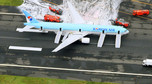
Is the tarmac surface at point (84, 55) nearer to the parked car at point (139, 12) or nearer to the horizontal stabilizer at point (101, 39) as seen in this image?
the horizontal stabilizer at point (101, 39)

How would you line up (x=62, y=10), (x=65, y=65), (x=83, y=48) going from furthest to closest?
(x=62, y=10) < (x=83, y=48) < (x=65, y=65)

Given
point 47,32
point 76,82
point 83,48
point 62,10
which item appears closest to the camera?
point 76,82

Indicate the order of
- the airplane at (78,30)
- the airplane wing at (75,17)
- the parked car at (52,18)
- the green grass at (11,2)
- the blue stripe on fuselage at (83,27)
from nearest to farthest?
the airplane at (78,30)
the blue stripe on fuselage at (83,27)
the airplane wing at (75,17)
the parked car at (52,18)
the green grass at (11,2)

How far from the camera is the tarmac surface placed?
4700 cm

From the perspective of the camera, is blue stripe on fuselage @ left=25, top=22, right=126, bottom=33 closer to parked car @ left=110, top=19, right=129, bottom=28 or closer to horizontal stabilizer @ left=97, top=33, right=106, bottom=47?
horizontal stabilizer @ left=97, top=33, right=106, bottom=47

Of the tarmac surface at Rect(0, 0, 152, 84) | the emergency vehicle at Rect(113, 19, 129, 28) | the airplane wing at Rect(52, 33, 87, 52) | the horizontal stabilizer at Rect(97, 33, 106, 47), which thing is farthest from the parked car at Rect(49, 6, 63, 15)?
the emergency vehicle at Rect(113, 19, 129, 28)

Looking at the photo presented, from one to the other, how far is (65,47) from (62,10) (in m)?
16.0

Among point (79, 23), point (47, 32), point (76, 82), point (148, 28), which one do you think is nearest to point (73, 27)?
point (79, 23)

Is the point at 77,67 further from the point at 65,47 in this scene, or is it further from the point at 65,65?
the point at 65,47

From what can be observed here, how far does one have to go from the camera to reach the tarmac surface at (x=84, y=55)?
47000 millimetres

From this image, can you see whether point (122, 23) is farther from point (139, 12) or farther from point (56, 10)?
point (56, 10)

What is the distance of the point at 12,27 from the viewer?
57.0 meters

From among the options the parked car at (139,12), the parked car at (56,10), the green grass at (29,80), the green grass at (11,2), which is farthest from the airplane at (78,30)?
the green grass at (11,2)

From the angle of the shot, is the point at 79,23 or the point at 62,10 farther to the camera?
the point at 62,10
